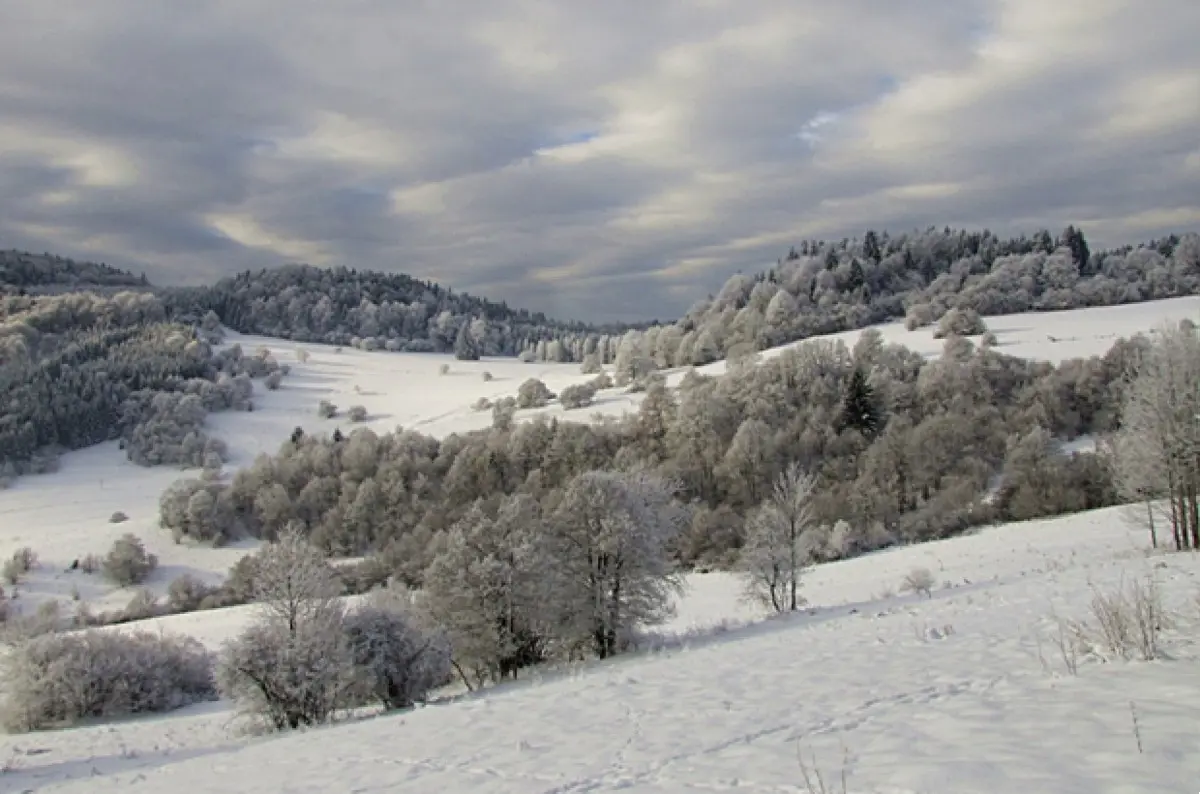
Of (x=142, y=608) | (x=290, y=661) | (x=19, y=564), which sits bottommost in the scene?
(x=142, y=608)

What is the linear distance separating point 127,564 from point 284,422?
48.0 meters

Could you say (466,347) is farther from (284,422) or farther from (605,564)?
(605,564)

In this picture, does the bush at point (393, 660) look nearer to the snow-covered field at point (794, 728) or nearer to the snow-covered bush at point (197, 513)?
the snow-covered field at point (794, 728)

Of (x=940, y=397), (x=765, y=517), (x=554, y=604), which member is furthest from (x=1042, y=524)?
(x=940, y=397)

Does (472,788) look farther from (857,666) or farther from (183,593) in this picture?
(183,593)

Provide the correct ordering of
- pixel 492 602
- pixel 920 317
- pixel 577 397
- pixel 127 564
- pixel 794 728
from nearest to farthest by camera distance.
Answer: pixel 794 728 → pixel 492 602 → pixel 127 564 → pixel 577 397 → pixel 920 317

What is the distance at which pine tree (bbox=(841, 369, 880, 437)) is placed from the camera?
7850cm

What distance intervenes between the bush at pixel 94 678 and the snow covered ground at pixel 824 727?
14627 mm

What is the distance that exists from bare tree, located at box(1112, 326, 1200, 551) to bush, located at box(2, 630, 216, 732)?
41.6 metres

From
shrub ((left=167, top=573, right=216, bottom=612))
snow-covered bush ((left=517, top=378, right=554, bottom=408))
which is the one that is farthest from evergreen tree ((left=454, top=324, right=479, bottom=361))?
shrub ((left=167, top=573, right=216, bottom=612))

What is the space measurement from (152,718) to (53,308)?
6620 inches

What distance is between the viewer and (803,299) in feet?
431

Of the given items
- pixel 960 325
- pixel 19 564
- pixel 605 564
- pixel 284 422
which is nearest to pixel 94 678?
pixel 605 564

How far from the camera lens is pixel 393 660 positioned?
80.2 feet
